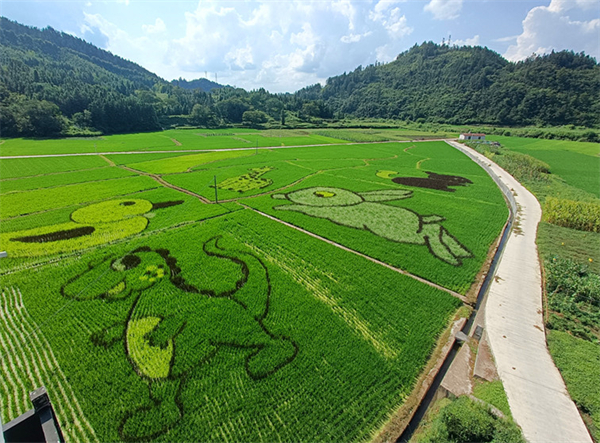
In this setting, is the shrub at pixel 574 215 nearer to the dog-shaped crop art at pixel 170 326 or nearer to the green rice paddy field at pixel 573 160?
the green rice paddy field at pixel 573 160

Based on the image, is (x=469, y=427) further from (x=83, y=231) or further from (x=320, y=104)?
(x=320, y=104)

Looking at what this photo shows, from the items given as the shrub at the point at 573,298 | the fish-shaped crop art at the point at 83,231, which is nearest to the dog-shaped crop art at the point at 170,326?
the fish-shaped crop art at the point at 83,231

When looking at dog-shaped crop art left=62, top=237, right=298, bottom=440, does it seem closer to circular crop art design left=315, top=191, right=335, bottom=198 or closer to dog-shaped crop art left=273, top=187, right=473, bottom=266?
dog-shaped crop art left=273, top=187, right=473, bottom=266

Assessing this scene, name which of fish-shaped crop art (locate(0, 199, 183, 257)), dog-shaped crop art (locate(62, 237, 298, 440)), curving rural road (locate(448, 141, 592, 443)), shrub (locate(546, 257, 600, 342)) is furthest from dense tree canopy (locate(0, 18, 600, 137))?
shrub (locate(546, 257, 600, 342))

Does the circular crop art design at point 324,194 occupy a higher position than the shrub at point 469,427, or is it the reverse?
the circular crop art design at point 324,194

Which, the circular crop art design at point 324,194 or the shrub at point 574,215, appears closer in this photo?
the shrub at point 574,215

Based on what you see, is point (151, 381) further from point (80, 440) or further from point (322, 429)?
point (322, 429)

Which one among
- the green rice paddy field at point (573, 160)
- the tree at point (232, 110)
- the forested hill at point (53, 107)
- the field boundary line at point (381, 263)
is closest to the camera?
the field boundary line at point (381, 263)

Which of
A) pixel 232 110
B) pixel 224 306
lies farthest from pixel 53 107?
pixel 224 306
